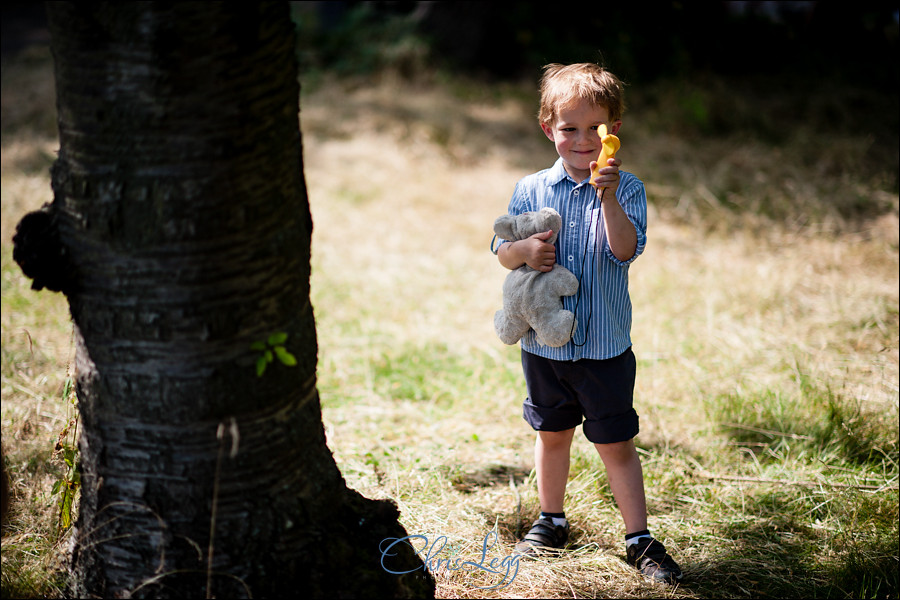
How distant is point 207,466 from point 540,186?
4.46ft

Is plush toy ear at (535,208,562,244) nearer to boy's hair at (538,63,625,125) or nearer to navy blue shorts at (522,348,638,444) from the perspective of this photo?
boy's hair at (538,63,625,125)

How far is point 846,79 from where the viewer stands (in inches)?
354

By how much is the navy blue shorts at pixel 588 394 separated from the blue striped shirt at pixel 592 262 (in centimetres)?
6

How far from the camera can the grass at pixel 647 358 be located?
2715 mm

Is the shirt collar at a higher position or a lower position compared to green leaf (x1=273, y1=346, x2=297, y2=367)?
higher

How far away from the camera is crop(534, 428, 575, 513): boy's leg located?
2656 millimetres

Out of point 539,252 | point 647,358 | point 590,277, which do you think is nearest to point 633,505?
point 590,277

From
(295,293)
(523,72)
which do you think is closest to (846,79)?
(523,72)

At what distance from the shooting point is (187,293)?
5.69 feet

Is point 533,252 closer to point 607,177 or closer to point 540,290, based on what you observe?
point 540,290

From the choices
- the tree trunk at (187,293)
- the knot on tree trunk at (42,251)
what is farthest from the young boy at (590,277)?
the knot on tree trunk at (42,251)

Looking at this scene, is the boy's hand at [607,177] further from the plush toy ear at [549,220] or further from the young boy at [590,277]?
the plush toy ear at [549,220]

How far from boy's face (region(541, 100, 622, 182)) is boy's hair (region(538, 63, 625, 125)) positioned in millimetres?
18

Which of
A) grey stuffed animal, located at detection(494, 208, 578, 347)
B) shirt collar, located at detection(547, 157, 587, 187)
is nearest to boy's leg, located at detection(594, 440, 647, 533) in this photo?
grey stuffed animal, located at detection(494, 208, 578, 347)
